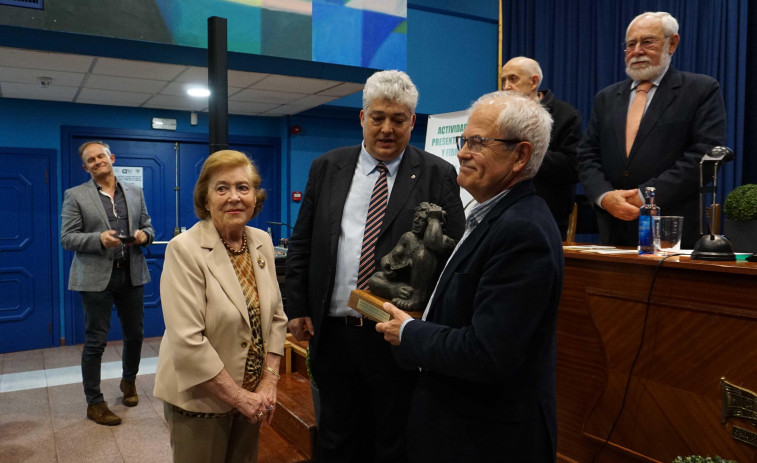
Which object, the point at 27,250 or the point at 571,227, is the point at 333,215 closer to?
the point at 571,227

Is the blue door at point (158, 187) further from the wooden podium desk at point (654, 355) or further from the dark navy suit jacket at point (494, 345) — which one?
the dark navy suit jacket at point (494, 345)

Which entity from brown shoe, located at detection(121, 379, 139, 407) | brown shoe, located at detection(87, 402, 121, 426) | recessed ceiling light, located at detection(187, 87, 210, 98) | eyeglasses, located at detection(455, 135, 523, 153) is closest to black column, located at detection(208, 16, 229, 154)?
eyeglasses, located at detection(455, 135, 523, 153)

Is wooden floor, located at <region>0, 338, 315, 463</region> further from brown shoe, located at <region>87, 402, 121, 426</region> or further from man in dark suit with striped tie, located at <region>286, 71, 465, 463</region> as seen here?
man in dark suit with striped tie, located at <region>286, 71, 465, 463</region>

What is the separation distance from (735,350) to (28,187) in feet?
19.1

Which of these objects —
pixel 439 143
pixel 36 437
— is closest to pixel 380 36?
pixel 439 143

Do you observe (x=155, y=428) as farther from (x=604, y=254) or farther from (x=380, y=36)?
(x=380, y=36)

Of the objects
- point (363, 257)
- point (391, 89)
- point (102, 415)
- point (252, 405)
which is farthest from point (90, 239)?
point (391, 89)

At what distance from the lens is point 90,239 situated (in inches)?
139

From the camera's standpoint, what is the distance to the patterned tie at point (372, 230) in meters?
1.82

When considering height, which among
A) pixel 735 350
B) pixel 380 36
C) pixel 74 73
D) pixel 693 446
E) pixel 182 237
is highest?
pixel 380 36

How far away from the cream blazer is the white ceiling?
9.74ft

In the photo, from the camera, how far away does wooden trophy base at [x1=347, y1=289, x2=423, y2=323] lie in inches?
59.7

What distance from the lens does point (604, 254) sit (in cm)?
200

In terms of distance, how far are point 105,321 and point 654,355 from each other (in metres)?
3.09
